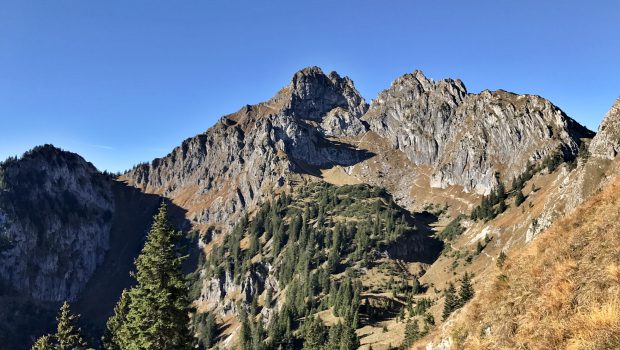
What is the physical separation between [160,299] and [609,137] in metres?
119

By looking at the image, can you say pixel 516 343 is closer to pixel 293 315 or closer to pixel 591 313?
pixel 591 313

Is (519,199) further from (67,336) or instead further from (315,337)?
(67,336)

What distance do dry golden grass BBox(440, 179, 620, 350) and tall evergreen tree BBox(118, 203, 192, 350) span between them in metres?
24.3

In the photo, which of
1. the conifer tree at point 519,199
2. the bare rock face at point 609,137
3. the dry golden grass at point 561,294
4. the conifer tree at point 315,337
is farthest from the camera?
the conifer tree at point 519,199

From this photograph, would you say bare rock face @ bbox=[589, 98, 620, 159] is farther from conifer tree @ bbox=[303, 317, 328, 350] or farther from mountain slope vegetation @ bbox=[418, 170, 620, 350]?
mountain slope vegetation @ bbox=[418, 170, 620, 350]

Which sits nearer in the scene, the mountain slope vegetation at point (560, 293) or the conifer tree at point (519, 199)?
the mountain slope vegetation at point (560, 293)

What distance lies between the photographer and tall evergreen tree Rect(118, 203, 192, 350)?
3444 centimetres

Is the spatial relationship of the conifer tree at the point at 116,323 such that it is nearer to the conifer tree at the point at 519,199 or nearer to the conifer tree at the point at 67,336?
the conifer tree at the point at 67,336

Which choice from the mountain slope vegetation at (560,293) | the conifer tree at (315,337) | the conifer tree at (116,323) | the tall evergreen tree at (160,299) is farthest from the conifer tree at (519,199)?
the mountain slope vegetation at (560,293)

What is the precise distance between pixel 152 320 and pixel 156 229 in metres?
7.69

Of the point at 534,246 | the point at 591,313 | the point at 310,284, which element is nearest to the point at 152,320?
the point at 534,246

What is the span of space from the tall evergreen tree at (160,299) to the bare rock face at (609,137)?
10835cm

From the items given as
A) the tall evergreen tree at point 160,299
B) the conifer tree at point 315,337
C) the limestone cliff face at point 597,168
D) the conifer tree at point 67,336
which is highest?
the limestone cliff face at point 597,168

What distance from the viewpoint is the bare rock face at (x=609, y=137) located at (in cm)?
10362
